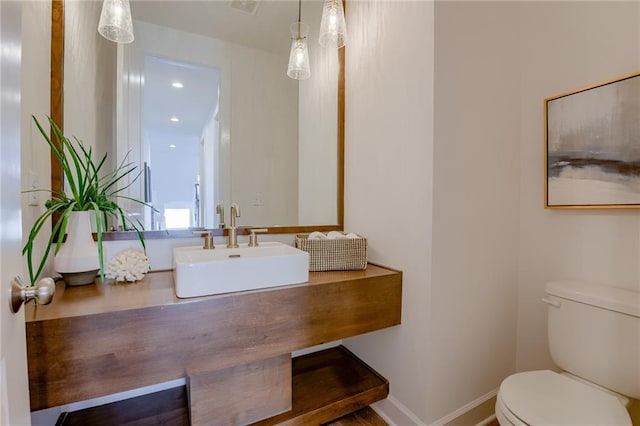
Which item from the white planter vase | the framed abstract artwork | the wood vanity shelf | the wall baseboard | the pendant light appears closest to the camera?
the wood vanity shelf

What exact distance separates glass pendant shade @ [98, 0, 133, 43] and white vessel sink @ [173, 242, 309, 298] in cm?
99

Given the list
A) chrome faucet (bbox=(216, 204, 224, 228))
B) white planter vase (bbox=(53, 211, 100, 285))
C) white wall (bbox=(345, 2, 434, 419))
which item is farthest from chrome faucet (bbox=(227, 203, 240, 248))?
white wall (bbox=(345, 2, 434, 419))

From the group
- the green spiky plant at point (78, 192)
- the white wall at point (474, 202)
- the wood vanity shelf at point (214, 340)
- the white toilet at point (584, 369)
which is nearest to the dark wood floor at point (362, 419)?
the wood vanity shelf at point (214, 340)

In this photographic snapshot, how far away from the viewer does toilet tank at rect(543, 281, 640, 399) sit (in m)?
1.10

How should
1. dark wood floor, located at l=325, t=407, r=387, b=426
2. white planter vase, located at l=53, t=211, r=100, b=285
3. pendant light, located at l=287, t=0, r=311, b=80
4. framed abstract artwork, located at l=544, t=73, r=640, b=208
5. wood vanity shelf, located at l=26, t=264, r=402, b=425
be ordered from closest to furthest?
wood vanity shelf, located at l=26, t=264, r=402, b=425 < white planter vase, located at l=53, t=211, r=100, b=285 < framed abstract artwork, located at l=544, t=73, r=640, b=208 < dark wood floor, located at l=325, t=407, r=387, b=426 < pendant light, located at l=287, t=0, r=311, b=80

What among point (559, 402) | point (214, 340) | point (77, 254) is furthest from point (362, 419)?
point (77, 254)

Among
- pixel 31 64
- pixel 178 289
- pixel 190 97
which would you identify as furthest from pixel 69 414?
pixel 190 97

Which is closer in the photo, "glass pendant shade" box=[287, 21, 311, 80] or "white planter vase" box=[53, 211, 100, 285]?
"white planter vase" box=[53, 211, 100, 285]

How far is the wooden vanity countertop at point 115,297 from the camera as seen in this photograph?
2.88ft

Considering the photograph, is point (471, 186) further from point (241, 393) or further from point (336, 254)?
point (241, 393)

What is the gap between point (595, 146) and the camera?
132cm

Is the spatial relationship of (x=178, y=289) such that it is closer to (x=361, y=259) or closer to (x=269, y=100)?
(x=361, y=259)

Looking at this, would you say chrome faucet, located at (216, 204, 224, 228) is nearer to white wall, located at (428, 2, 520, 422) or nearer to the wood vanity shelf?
the wood vanity shelf

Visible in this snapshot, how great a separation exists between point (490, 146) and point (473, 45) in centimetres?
49
